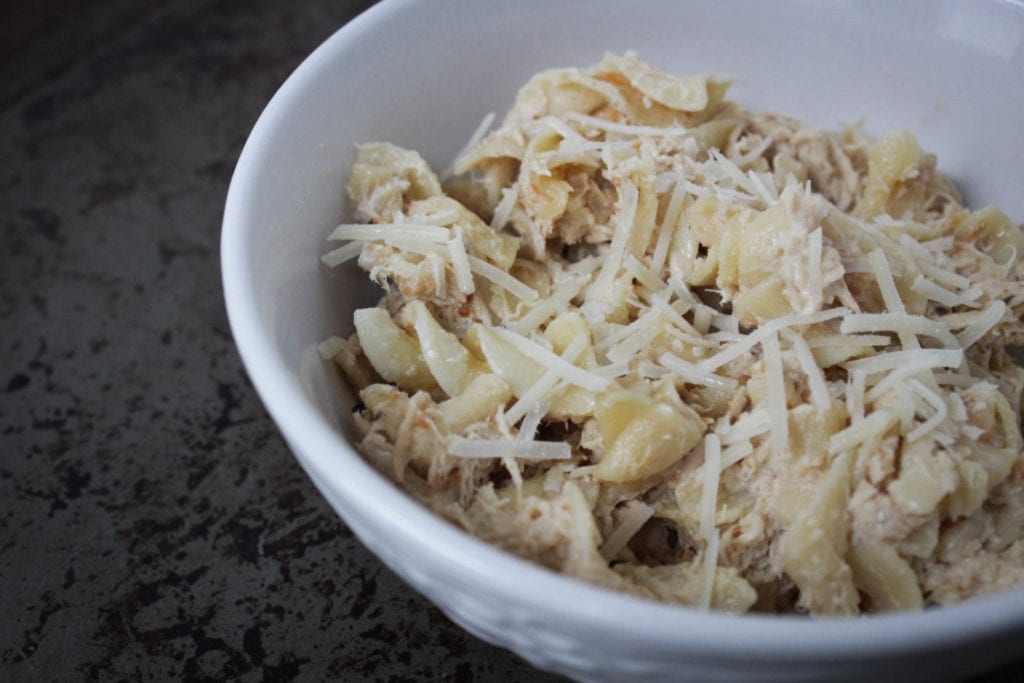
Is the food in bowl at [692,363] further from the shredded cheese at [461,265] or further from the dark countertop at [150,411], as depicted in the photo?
A: the dark countertop at [150,411]

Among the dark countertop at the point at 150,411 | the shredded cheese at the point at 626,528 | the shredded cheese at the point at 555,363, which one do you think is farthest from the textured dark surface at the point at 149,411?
the shredded cheese at the point at 555,363

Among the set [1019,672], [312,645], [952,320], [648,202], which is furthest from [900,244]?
[312,645]

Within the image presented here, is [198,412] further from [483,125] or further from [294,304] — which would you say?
[483,125]

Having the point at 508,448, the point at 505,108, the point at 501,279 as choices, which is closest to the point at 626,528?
the point at 508,448

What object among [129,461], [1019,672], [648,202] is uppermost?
[648,202]

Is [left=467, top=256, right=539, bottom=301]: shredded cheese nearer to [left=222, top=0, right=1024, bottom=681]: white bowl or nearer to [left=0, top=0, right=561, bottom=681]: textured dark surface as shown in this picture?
[left=222, top=0, right=1024, bottom=681]: white bowl

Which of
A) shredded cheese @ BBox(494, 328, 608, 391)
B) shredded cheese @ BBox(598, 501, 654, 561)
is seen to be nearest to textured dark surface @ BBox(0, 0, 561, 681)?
shredded cheese @ BBox(598, 501, 654, 561)

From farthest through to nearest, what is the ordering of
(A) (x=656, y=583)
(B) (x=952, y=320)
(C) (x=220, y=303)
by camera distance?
(C) (x=220, y=303), (B) (x=952, y=320), (A) (x=656, y=583)
